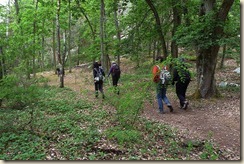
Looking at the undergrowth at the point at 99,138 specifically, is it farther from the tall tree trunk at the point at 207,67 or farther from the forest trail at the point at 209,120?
the tall tree trunk at the point at 207,67

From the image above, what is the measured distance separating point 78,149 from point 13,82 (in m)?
2.82

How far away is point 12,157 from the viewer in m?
5.46

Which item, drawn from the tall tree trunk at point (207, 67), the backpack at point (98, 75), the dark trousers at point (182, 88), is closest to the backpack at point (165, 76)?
the dark trousers at point (182, 88)

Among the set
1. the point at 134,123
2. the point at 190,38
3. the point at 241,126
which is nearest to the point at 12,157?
the point at 134,123

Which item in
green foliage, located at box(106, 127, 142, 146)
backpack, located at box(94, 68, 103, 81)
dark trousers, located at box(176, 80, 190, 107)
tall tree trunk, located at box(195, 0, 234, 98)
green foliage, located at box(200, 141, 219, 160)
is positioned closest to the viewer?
green foliage, located at box(200, 141, 219, 160)

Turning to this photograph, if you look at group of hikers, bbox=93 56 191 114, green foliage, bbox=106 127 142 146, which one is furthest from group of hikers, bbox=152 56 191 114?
green foliage, bbox=106 127 142 146

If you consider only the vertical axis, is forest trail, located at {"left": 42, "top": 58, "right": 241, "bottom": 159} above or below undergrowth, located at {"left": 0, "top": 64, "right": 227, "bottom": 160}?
above

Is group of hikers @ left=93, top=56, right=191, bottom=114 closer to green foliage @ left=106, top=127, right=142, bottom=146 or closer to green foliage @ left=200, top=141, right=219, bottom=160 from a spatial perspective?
green foliage @ left=106, top=127, right=142, bottom=146

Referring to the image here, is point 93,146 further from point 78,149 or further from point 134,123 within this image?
point 134,123

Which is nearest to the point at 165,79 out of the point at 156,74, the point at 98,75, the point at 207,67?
the point at 156,74

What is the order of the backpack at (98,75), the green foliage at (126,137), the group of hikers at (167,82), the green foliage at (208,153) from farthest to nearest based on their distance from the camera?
the backpack at (98,75), the group of hikers at (167,82), the green foliage at (126,137), the green foliage at (208,153)

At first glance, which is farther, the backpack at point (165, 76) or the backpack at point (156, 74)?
the backpack at point (165, 76)

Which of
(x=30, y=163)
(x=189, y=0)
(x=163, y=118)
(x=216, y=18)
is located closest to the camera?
(x=30, y=163)

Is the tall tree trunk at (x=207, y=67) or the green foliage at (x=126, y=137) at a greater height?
the tall tree trunk at (x=207, y=67)
